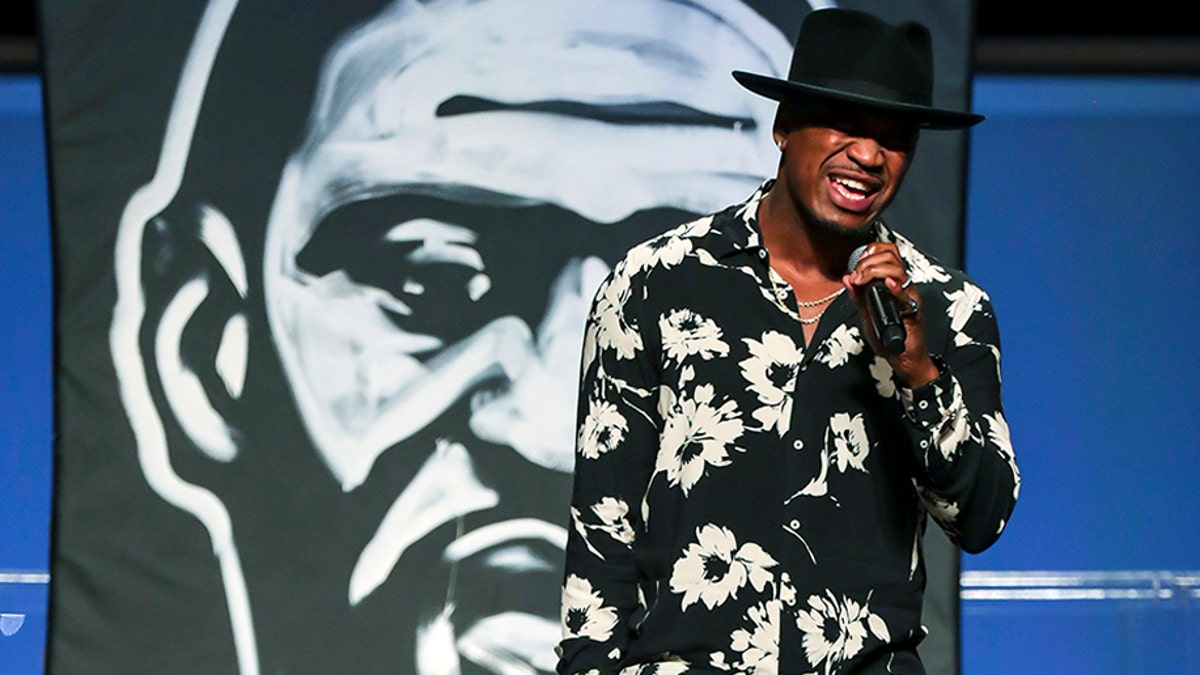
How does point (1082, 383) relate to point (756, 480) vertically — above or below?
above

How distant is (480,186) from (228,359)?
640 mm

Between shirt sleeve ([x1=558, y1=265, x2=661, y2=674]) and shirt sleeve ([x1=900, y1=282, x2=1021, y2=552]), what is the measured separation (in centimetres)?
33

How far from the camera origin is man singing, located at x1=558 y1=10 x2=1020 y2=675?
1.66 m

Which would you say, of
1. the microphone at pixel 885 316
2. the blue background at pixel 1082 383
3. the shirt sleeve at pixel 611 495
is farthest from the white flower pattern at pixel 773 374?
the blue background at pixel 1082 383

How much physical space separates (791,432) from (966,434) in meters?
0.21

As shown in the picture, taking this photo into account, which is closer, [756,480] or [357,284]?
[756,480]

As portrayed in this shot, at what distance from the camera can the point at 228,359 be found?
3.19 meters

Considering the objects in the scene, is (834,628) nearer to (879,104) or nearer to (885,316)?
(885,316)

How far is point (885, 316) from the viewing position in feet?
4.86

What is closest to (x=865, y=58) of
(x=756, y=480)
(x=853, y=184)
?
(x=853, y=184)

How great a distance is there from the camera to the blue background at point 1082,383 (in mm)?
3271

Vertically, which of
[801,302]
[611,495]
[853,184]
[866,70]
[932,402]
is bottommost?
[611,495]

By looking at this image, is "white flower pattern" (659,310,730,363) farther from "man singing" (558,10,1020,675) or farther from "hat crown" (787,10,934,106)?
"hat crown" (787,10,934,106)

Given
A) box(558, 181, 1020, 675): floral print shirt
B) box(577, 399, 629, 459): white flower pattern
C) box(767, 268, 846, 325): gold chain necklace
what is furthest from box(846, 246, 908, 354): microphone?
box(577, 399, 629, 459): white flower pattern
